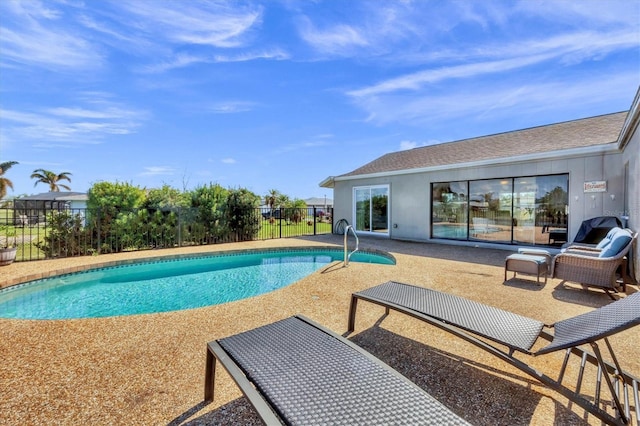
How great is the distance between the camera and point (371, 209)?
512 inches

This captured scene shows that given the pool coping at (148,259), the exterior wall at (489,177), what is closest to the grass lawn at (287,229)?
the exterior wall at (489,177)

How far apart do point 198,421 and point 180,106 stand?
592 inches

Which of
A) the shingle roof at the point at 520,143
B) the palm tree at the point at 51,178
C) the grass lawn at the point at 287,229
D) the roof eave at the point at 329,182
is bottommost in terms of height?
the grass lawn at the point at 287,229

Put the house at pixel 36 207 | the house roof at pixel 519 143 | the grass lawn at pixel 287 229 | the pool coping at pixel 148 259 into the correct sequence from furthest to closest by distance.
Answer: the grass lawn at pixel 287 229, the house roof at pixel 519 143, the house at pixel 36 207, the pool coping at pixel 148 259

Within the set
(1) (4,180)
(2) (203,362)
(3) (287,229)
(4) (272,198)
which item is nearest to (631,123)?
(2) (203,362)

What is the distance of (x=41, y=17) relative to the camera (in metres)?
6.22

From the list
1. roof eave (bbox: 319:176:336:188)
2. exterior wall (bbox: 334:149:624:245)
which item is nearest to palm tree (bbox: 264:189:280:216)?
roof eave (bbox: 319:176:336:188)

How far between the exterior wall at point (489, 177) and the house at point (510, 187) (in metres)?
0.02

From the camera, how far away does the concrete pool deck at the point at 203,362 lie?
2047 millimetres

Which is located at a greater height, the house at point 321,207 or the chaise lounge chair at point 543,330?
the house at point 321,207

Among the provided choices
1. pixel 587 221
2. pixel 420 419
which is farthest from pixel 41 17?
pixel 587 221

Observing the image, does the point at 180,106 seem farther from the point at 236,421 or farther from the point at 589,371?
the point at 589,371

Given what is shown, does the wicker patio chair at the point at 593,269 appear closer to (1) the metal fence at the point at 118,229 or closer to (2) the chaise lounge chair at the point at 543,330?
(2) the chaise lounge chair at the point at 543,330

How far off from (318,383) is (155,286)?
6.33 m
